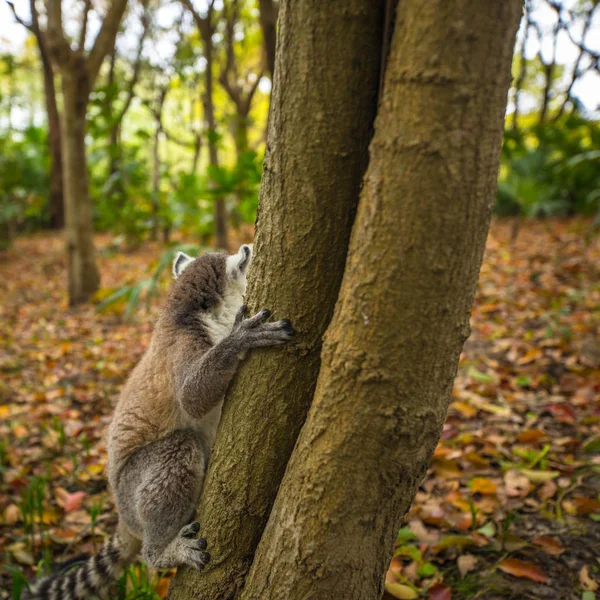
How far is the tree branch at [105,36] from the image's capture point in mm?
7746

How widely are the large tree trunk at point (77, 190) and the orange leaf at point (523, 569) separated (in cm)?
824

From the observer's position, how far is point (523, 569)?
2.49 meters

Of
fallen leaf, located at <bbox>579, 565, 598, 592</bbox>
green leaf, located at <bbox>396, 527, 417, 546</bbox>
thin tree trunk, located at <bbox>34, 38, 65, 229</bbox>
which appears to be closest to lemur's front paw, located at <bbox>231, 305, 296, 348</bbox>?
green leaf, located at <bbox>396, 527, 417, 546</bbox>

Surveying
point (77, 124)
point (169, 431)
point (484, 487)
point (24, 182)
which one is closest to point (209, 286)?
point (169, 431)

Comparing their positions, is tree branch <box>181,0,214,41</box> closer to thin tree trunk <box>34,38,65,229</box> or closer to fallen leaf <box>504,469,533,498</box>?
thin tree trunk <box>34,38,65,229</box>

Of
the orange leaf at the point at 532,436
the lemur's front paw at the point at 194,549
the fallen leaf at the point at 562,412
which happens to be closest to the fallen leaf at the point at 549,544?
the orange leaf at the point at 532,436

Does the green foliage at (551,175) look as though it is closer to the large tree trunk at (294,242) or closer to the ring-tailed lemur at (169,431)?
the ring-tailed lemur at (169,431)

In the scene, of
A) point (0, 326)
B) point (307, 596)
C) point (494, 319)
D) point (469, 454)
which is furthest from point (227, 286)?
point (0, 326)

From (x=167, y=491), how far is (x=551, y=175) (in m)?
10.4

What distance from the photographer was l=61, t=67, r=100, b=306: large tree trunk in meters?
7.87

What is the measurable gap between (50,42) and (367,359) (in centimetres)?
810

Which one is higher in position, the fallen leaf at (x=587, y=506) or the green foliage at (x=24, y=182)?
the green foliage at (x=24, y=182)

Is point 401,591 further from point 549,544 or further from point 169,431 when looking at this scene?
point 169,431

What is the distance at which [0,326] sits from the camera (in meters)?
8.60
